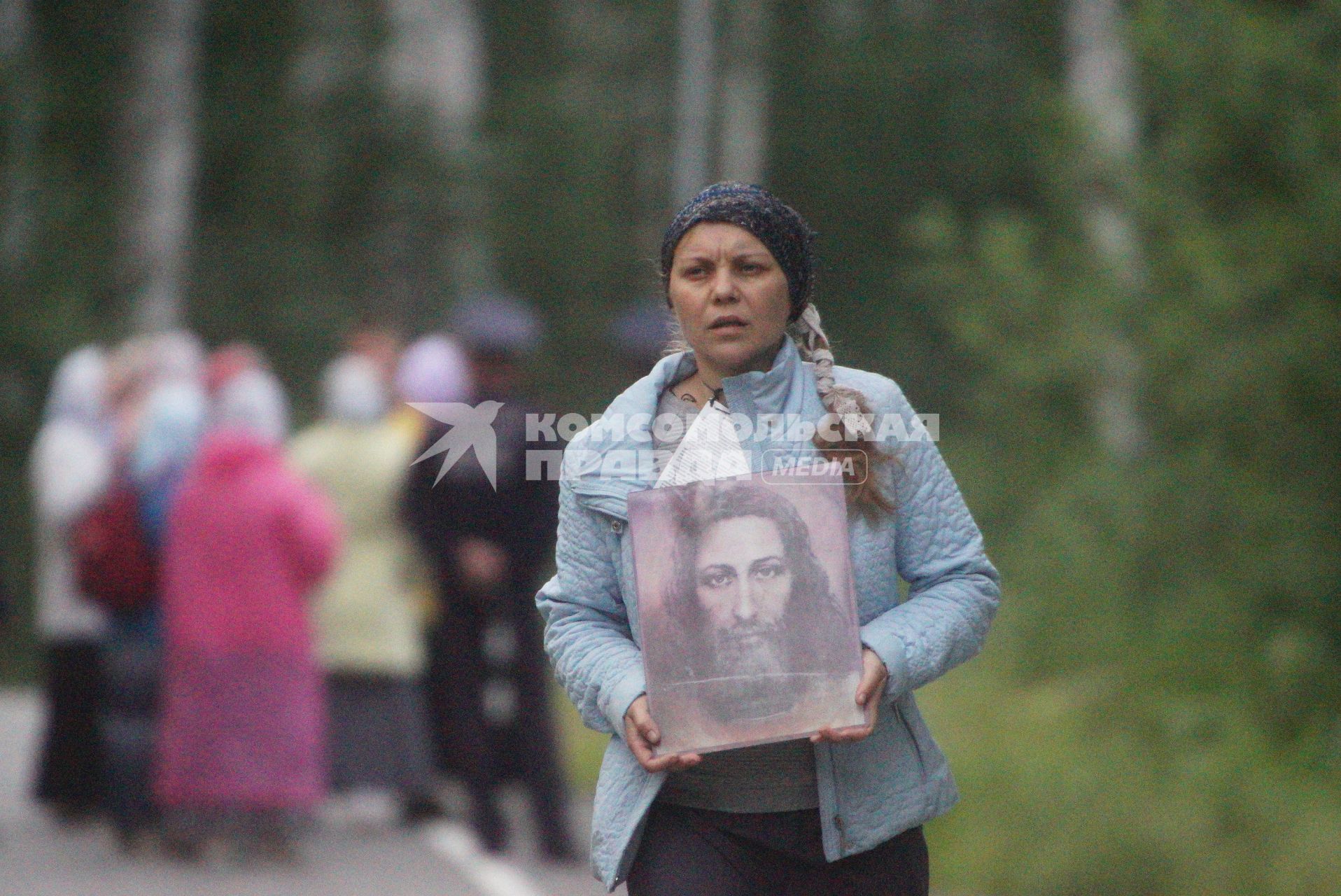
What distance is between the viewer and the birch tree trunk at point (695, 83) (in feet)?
74.2

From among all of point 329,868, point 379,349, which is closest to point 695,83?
point 379,349

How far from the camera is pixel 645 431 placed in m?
3.72

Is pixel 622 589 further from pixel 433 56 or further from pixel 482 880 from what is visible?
pixel 433 56

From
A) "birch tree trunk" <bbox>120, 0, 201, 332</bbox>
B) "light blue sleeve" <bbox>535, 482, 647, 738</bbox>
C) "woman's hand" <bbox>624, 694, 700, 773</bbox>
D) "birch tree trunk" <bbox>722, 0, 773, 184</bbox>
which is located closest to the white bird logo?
"light blue sleeve" <bbox>535, 482, 647, 738</bbox>

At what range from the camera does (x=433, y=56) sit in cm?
2594

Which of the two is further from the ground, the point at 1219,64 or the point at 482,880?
the point at 1219,64

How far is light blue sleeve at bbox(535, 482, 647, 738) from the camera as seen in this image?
12.0 feet

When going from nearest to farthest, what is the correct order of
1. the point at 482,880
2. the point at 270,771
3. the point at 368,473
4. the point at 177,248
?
the point at 482,880
the point at 270,771
the point at 368,473
the point at 177,248

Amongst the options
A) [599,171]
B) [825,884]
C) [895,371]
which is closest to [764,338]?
[825,884]

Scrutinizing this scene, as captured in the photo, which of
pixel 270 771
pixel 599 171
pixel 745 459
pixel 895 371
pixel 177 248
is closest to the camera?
pixel 745 459

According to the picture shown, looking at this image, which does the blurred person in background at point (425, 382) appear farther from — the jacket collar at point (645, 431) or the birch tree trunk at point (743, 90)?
the birch tree trunk at point (743, 90)

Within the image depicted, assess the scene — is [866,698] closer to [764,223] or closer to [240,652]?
[764,223]

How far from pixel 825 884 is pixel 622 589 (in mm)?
579

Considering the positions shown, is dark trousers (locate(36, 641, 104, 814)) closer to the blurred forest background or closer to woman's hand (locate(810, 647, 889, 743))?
the blurred forest background
